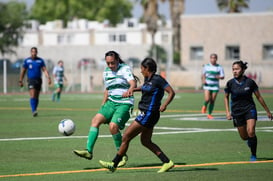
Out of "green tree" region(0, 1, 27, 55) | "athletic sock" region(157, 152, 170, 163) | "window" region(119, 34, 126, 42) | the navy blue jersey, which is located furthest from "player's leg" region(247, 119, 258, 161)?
"window" region(119, 34, 126, 42)

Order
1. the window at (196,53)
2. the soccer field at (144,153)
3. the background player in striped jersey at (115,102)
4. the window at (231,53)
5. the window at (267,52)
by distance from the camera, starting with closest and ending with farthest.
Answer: the soccer field at (144,153) → the background player in striped jersey at (115,102) → the window at (267,52) → the window at (231,53) → the window at (196,53)

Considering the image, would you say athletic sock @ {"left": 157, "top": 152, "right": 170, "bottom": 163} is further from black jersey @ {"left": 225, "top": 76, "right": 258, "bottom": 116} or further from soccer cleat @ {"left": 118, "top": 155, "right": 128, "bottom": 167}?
black jersey @ {"left": 225, "top": 76, "right": 258, "bottom": 116}

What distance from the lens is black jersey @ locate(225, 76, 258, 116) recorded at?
13.9 meters

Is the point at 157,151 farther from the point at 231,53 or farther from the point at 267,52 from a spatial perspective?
the point at 231,53

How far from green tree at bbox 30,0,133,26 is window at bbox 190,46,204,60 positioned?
75.5 m

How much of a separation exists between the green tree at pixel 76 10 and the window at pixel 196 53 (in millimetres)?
75473

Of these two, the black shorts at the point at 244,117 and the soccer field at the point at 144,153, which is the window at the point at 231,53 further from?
the black shorts at the point at 244,117

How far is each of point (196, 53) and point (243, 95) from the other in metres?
51.9

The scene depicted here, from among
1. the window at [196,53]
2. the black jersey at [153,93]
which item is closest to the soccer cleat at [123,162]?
the black jersey at [153,93]

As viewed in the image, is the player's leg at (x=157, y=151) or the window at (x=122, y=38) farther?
the window at (x=122, y=38)

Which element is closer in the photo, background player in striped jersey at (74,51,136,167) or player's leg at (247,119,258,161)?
→ background player in striped jersey at (74,51,136,167)

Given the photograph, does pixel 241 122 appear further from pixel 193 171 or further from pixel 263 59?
pixel 263 59

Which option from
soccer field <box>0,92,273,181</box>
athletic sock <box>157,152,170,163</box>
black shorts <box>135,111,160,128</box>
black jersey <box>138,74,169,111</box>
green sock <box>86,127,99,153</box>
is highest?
black jersey <box>138,74,169,111</box>

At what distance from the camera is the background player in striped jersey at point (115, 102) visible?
43.1 feet
